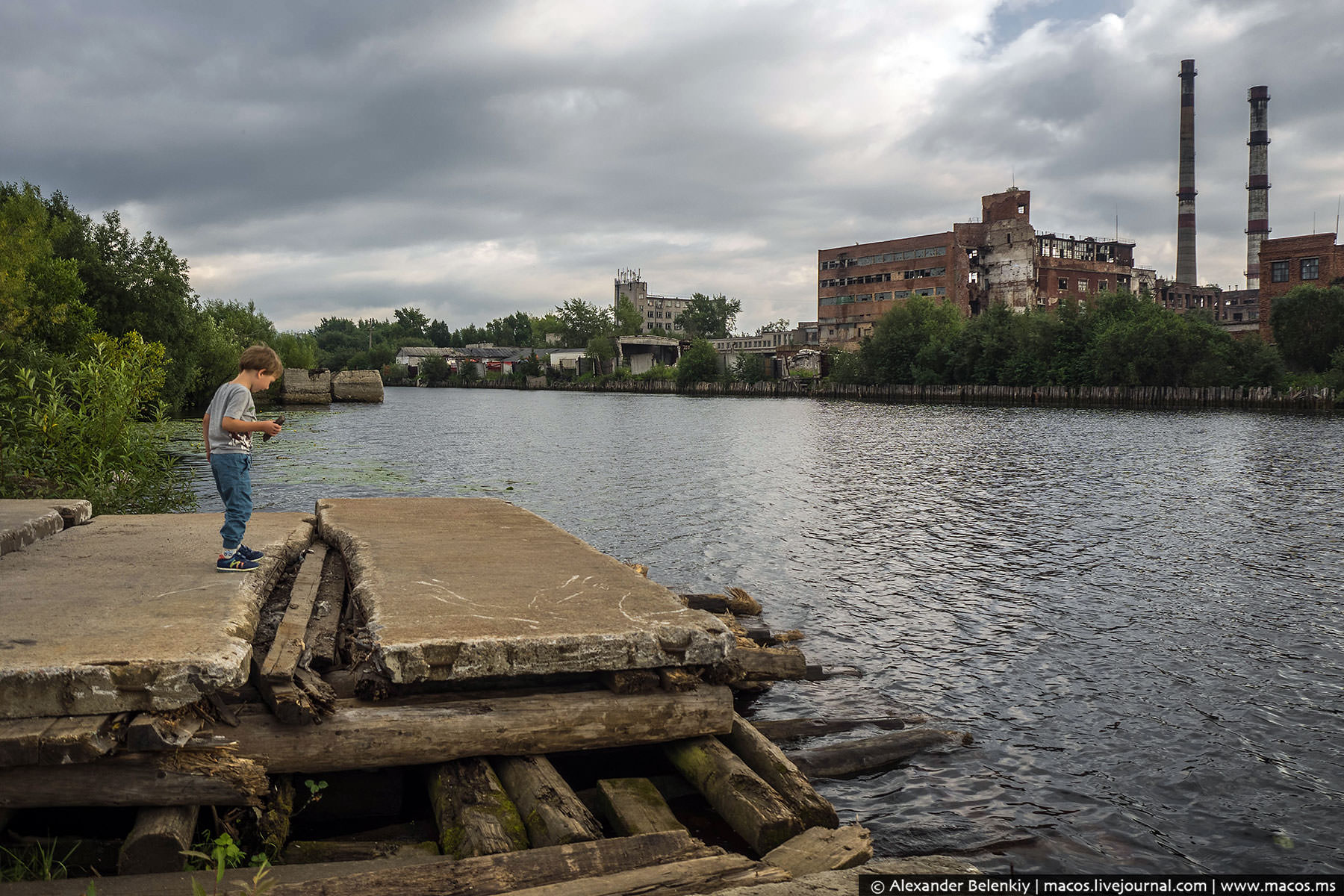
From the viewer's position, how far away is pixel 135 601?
505 centimetres

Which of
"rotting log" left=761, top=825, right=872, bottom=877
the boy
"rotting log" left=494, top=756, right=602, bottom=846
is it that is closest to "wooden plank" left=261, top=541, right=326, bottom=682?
the boy

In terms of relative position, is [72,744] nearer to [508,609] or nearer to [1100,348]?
[508,609]

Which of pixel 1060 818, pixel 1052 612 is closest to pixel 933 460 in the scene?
pixel 1052 612

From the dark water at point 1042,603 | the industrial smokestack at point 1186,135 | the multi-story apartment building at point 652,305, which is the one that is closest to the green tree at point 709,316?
the multi-story apartment building at point 652,305

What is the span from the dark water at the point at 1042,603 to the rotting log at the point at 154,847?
3.64m

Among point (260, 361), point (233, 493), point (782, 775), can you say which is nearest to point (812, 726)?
point (782, 775)

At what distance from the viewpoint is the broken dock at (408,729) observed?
11.9 feet

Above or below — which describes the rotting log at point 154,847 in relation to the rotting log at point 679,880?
above

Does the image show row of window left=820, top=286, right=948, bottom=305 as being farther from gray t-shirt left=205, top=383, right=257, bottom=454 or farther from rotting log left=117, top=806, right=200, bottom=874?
rotting log left=117, top=806, right=200, bottom=874

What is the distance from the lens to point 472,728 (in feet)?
14.3

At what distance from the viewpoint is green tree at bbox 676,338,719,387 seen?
11381 centimetres

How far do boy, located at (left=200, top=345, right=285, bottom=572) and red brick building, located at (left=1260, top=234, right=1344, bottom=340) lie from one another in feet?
257

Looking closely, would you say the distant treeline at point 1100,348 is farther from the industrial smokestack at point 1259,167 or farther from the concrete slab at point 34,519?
the concrete slab at point 34,519

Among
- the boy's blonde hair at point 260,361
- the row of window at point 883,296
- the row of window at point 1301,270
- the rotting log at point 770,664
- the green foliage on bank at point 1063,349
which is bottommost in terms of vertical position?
the rotting log at point 770,664
